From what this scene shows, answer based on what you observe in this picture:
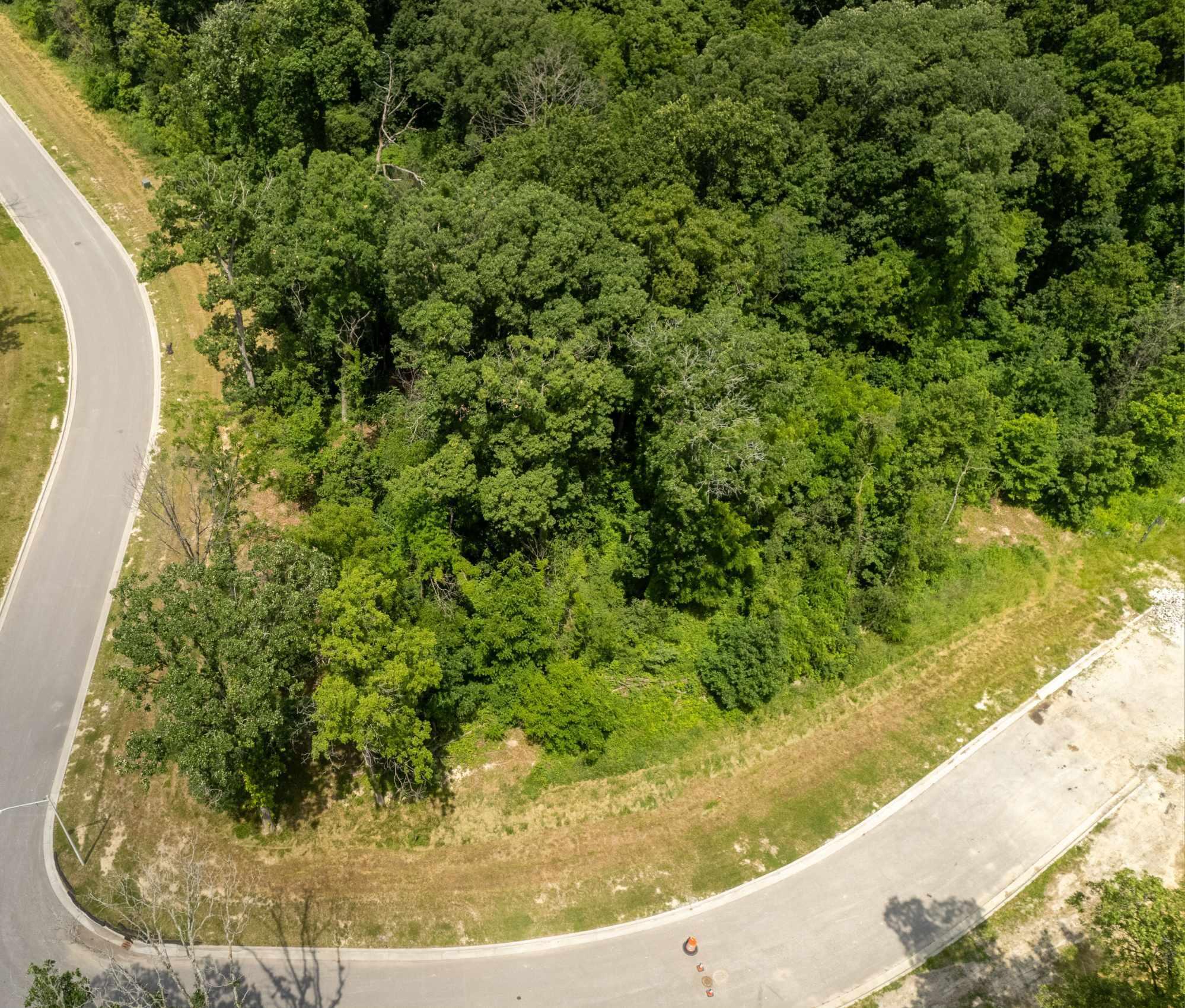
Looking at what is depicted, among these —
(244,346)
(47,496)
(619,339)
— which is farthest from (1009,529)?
(47,496)

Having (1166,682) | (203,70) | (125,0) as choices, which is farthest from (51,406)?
(1166,682)

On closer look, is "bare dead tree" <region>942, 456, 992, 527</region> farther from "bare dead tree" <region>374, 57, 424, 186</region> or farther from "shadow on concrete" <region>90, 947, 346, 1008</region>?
"bare dead tree" <region>374, 57, 424, 186</region>

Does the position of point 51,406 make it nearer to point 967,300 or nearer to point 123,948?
point 123,948

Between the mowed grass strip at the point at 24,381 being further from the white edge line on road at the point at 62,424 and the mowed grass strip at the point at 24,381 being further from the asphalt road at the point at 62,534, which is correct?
the asphalt road at the point at 62,534

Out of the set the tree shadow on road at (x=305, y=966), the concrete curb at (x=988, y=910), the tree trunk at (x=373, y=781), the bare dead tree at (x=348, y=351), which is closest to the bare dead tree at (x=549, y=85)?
the bare dead tree at (x=348, y=351)

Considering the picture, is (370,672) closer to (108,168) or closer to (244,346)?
(244,346)

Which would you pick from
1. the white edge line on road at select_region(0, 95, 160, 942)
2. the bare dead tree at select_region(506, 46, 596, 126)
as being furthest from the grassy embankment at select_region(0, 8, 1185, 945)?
the bare dead tree at select_region(506, 46, 596, 126)
